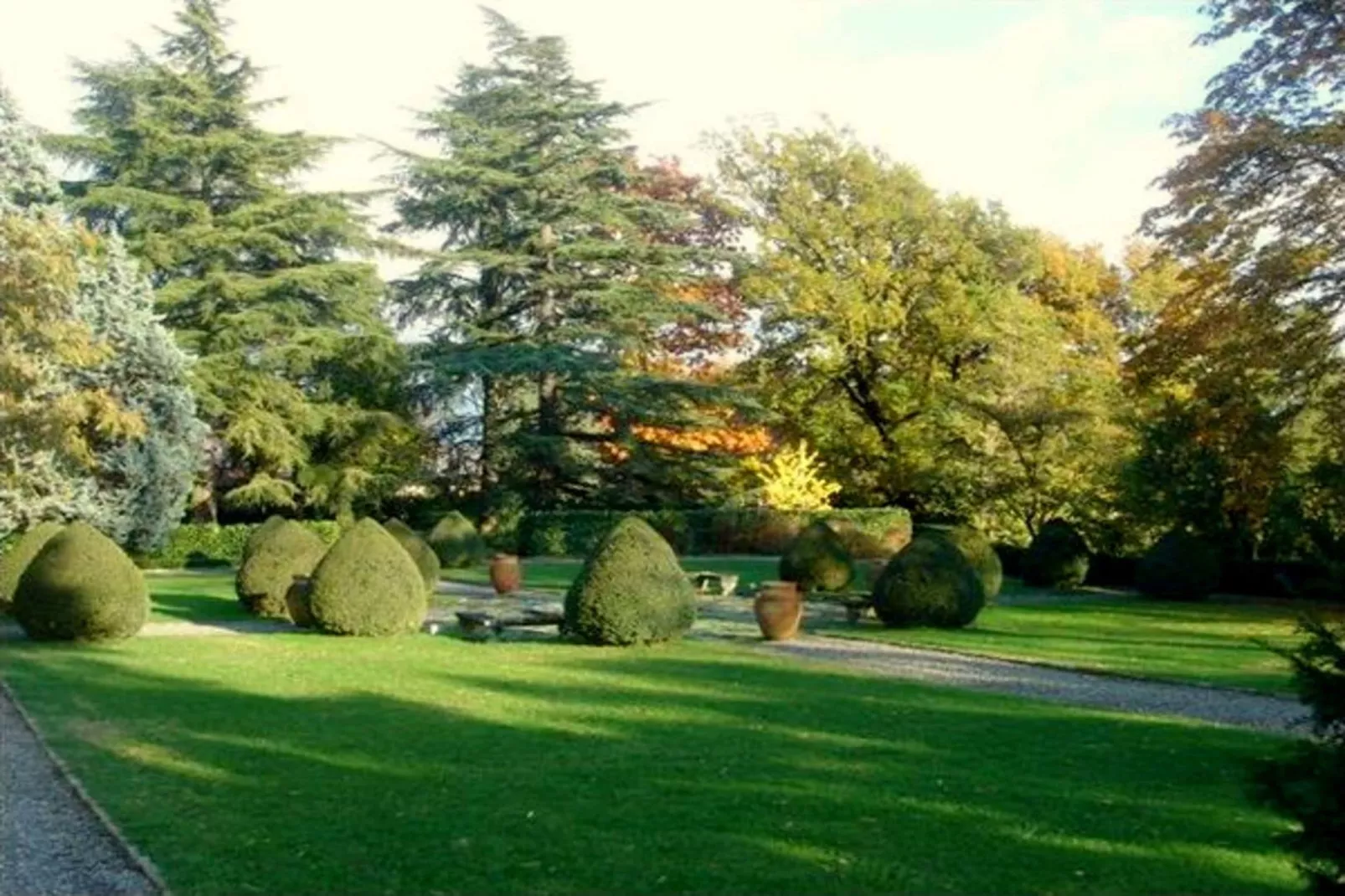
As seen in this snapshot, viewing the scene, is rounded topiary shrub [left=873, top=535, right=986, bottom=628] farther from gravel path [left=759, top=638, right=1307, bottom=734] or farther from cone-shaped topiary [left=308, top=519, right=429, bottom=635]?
cone-shaped topiary [left=308, top=519, right=429, bottom=635]

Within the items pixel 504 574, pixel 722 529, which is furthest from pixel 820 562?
pixel 722 529

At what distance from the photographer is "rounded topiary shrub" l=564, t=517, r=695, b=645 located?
19.0m

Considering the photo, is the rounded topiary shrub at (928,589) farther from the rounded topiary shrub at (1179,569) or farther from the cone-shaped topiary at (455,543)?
the cone-shaped topiary at (455,543)

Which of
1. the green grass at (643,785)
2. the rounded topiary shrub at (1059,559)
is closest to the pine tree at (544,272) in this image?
the rounded topiary shrub at (1059,559)

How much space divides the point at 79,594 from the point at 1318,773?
18.0 m

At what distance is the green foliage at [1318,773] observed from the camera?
3998 millimetres

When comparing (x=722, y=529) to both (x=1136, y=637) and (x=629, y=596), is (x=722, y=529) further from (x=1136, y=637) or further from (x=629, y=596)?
(x=629, y=596)

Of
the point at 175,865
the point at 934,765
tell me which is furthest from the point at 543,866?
the point at 934,765

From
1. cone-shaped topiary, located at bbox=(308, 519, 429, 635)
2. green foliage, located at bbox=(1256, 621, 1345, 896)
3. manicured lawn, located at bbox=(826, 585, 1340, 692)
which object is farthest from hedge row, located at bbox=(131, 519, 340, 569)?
green foliage, located at bbox=(1256, 621, 1345, 896)

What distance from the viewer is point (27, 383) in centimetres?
2258

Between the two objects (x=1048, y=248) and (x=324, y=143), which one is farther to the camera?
(x=1048, y=248)

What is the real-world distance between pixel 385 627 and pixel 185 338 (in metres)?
23.0

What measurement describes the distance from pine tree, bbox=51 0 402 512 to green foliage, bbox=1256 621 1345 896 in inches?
1477

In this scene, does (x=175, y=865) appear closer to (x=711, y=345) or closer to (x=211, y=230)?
(x=211, y=230)
